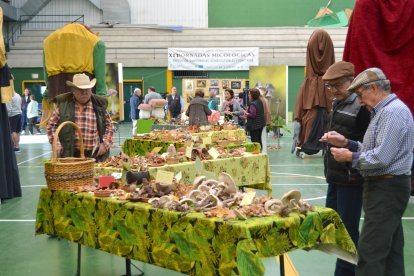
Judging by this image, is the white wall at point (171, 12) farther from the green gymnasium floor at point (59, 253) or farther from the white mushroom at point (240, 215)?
the white mushroom at point (240, 215)

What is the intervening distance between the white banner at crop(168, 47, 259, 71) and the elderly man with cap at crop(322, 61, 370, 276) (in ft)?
77.0

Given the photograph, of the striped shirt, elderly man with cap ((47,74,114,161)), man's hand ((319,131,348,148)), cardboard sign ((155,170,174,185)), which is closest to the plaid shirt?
elderly man with cap ((47,74,114,161))

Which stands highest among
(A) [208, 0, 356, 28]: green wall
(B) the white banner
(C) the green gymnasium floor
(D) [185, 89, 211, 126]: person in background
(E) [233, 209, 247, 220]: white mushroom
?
(A) [208, 0, 356, 28]: green wall

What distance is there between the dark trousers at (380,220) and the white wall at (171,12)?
27571mm

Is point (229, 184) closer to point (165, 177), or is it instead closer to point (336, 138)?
point (165, 177)

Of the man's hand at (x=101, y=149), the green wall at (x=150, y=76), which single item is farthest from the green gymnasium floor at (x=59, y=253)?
the green wall at (x=150, y=76)

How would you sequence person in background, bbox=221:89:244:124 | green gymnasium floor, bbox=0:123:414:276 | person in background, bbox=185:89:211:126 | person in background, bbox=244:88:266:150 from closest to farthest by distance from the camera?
green gymnasium floor, bbox=0:123:414:276, person in background, bbox=244:88:266:150, person in background, bbox=185:89:211:126, person in background, bbox=221:89:244:124

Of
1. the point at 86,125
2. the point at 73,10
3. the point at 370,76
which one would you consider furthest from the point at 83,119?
the point at 73,10

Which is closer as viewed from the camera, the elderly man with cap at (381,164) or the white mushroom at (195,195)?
the elderly man with cap at (381,164)

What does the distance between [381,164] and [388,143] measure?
0.38 ft

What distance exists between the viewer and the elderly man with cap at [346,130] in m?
3.74

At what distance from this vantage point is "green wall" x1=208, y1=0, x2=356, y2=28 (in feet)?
99.3

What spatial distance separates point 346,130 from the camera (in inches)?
148

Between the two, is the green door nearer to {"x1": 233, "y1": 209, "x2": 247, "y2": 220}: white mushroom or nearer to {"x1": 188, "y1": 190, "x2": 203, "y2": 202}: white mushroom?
{"x1": 188, "y1": 190, "x2": 203, "y2": 202}: white mushroom
